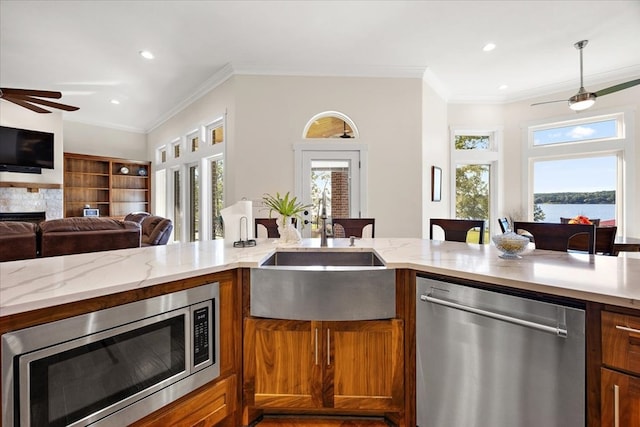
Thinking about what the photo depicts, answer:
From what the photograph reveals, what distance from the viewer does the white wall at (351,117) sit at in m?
4.00

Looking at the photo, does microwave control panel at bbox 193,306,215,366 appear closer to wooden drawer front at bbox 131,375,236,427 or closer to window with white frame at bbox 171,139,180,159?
wooden drawer front at bbox 131,375,236,427

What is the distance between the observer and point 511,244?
1.52 metres

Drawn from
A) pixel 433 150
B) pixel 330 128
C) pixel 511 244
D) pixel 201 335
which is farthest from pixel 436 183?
pixel 201 335

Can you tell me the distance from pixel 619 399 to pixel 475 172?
487 cm

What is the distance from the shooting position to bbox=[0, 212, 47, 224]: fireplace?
16.4 feet

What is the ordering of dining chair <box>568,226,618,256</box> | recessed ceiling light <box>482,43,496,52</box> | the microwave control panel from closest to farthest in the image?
the microwave control panel → dining chair <box>568,226,618,256</box> → recessed ceiling light <box>482,43,496,52</box>

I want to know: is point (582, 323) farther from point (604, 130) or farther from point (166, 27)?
point (604, 130)

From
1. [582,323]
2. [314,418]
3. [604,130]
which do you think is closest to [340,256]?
[314,418]

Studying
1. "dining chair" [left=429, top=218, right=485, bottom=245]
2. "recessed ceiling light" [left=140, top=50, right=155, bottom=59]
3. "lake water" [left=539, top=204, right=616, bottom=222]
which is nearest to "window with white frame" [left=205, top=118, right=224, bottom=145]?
"recessed ceiling light" [left=140, top=50, right=155, bottom=59]

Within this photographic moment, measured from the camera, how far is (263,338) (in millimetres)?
1473

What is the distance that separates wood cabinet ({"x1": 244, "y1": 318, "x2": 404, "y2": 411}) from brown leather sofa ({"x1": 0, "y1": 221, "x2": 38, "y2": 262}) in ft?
8.33

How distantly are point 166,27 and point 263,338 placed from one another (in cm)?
334

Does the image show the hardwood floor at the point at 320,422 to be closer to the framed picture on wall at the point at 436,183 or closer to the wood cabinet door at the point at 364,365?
the wood cabinet door at the point at 364,365

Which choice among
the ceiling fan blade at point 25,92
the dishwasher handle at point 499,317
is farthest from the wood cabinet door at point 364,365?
the ceiling fan blade at point 25,92
